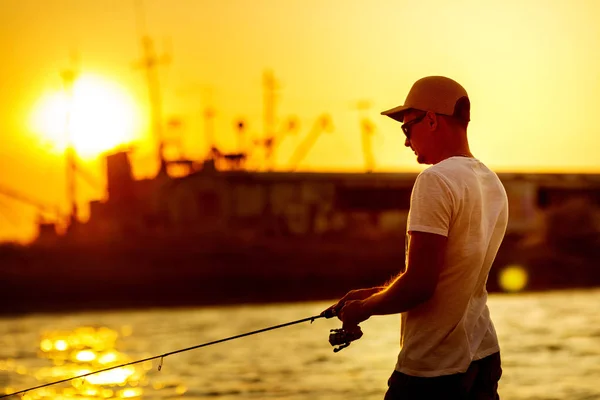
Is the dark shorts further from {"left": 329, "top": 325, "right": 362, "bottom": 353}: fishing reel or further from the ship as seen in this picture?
the ship

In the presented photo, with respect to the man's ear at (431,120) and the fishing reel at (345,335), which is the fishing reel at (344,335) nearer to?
the fishing reel at (345,335)

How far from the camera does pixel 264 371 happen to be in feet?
53.5

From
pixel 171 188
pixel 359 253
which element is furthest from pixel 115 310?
pixel 171 188

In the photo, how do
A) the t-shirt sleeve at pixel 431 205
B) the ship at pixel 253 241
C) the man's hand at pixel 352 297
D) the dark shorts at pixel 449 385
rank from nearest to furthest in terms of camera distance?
the t-shirt sleeve at pixel 431 205
the dark shorts at pixel 449 385
the man's hand at pixel 352 297
the ship at pixel 253 241

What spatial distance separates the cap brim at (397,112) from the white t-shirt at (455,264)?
0.88 feet

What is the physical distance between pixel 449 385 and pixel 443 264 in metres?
0.45

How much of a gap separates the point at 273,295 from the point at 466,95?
4002 centimetres

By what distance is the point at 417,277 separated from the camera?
4363 millimetres

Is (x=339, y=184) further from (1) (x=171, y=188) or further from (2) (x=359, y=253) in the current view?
(2) (x=359, y=253)

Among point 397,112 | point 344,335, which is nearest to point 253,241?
point 344,335

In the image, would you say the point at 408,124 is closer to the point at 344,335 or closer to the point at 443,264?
the point at 443,264

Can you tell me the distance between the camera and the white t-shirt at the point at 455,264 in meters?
4.35

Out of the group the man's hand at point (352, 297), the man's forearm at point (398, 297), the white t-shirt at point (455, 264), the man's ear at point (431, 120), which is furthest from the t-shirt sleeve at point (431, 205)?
the man's hand at point (352, 297)

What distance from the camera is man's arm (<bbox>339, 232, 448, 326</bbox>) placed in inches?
171
